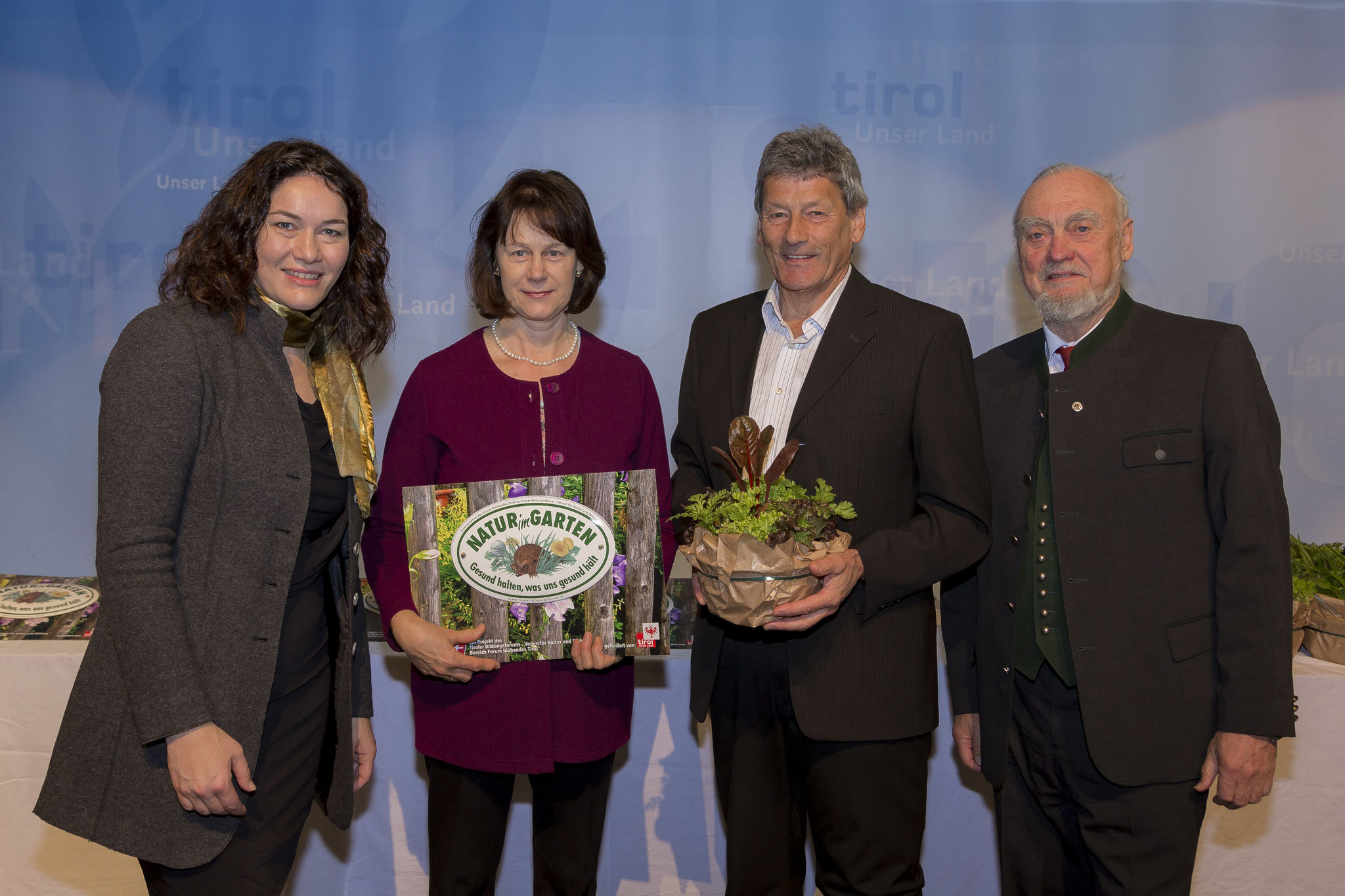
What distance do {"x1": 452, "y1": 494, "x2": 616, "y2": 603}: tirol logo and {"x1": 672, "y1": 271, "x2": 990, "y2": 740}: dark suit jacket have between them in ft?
1.51

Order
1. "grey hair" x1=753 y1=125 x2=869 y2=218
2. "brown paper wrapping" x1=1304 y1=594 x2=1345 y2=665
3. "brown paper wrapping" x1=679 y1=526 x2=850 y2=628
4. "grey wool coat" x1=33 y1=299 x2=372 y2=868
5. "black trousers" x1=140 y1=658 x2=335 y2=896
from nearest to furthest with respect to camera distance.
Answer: "grey wool coat" x1=33 y1=299 x2=372 y2=868 → "black trousers" x1=140 y1=658 x2=335 y2=896 → "brown paper wrapping" x1=679 y1=526 x2=850 y2=628 → "grey hair" x1=753 y1=125 x2=869 y2=218 → "brown paper wrapping" x1=1304 y1=594 x2=1345 y2=665

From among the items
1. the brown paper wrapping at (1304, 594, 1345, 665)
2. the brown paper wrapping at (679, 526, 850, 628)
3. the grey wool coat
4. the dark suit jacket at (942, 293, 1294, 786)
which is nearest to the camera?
the grey wool coat

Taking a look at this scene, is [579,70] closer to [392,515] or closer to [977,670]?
[392,515]

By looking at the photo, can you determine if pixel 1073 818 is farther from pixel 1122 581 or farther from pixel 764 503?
pixel 764 503

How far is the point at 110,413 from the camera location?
1472 millimetres

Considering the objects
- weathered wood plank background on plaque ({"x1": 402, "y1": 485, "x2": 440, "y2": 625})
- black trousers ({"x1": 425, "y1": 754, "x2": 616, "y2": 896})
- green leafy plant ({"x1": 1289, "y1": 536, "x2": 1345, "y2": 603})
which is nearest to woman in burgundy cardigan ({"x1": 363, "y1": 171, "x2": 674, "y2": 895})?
black trousers ({"x1": 425, "y1": 754, "x2": 616, "y2": 896})

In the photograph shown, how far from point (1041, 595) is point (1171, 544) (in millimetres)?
285

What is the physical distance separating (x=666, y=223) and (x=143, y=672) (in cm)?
310

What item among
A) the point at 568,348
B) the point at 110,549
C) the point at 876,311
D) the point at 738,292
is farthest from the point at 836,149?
the point at 738,292

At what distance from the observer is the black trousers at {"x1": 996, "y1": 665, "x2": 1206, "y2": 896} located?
1955mm

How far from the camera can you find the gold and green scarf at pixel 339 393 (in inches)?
70.5

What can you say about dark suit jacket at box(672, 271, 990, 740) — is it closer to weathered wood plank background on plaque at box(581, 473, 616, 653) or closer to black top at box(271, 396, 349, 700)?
weathered wood plank background on plaque at box(581, 473, 616, 653)

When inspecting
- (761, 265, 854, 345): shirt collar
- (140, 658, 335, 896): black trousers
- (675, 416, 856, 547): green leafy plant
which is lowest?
(140, 658, 335, 896): black trousers

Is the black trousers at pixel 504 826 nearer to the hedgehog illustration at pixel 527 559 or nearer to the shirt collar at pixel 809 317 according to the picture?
the hedgehog illustration at pixel 527 559
